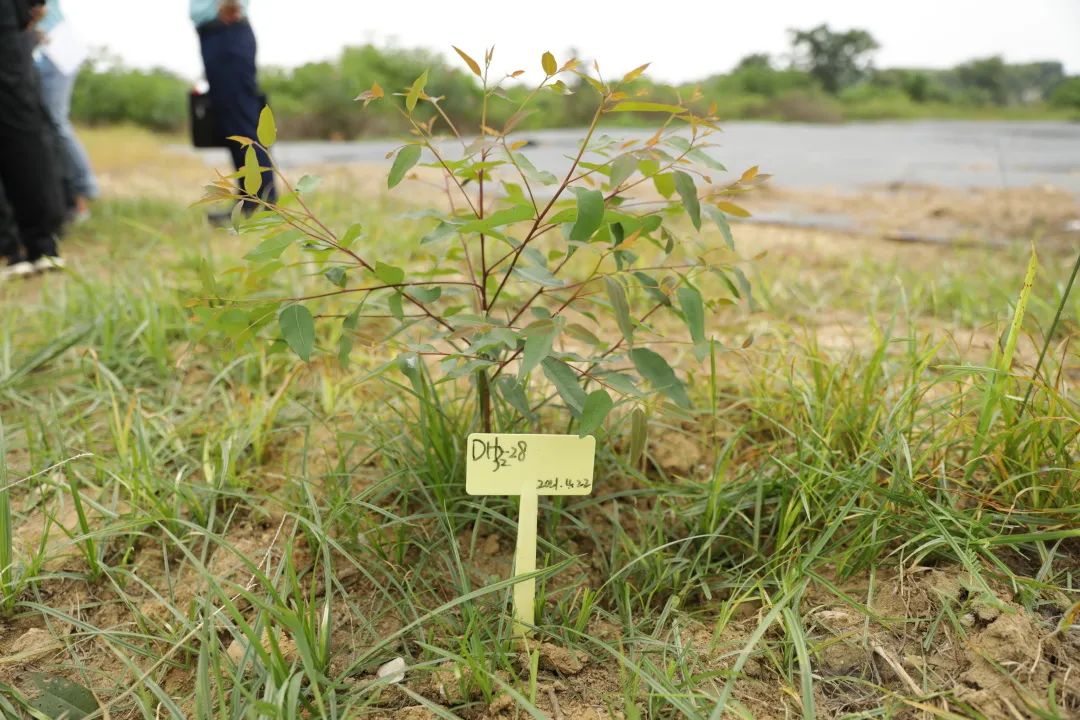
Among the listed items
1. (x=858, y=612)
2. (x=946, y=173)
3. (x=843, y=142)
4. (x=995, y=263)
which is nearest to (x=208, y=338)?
(x=858, y=612)

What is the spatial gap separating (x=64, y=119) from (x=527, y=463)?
4010 millimetres

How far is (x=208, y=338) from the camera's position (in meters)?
2.16

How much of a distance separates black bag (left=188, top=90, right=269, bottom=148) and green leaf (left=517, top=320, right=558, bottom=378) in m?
3.32

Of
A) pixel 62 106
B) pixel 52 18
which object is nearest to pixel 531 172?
pixel 52 18

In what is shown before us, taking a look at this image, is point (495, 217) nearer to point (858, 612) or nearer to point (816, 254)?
point (858, 612)

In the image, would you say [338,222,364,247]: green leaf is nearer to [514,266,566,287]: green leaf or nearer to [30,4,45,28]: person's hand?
[514,266,566,287]: green leaf

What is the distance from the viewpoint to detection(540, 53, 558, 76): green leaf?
1.00 metres

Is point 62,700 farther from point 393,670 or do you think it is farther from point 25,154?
point 25,154

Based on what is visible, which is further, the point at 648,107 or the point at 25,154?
the point at 25,154

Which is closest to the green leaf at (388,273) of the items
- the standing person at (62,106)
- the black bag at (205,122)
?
the black bag at (205,122)

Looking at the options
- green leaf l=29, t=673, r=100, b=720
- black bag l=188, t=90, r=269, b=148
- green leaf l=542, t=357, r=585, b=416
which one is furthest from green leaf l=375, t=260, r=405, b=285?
black bag l=188, t=90, r=269, b=148

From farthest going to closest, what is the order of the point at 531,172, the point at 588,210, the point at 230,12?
the point at 230,12 < the point at 531,172 < the point at 588,210

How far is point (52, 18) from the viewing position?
3.72 meters

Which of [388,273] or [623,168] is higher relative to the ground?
[623,168]
